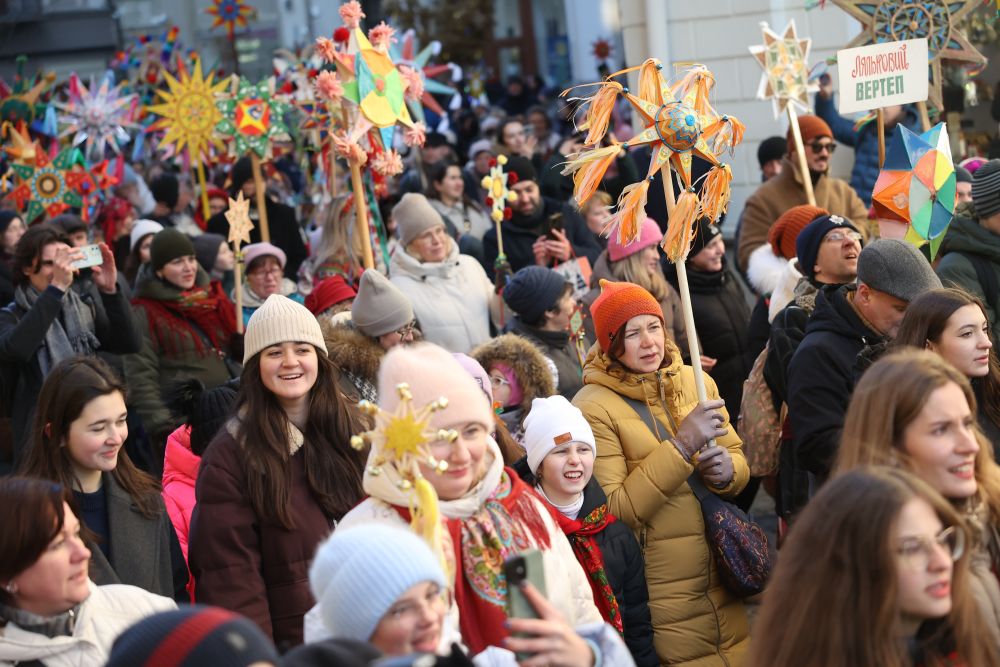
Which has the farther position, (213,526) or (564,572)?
(213,526)

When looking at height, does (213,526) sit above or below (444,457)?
below

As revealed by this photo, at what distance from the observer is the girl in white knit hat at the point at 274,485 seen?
4.37 meters

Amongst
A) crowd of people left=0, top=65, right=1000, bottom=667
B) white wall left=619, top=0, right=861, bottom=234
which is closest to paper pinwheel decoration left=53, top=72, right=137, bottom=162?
white wall left=619, top=0, right=861, bottom=234

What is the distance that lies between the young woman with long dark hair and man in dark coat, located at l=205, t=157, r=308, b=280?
601cm

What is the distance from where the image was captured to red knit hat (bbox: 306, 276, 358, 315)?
22.8ft

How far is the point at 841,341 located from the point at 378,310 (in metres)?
1.79

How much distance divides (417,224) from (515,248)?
1752 mm

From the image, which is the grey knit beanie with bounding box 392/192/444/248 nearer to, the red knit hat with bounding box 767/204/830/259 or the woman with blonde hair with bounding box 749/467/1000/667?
the red knit hat with bounding box 767/204/830/259

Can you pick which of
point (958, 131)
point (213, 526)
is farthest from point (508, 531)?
point (958, 131)

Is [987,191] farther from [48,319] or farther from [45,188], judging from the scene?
[45,188]

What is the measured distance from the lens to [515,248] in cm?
930

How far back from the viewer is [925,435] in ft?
12.1

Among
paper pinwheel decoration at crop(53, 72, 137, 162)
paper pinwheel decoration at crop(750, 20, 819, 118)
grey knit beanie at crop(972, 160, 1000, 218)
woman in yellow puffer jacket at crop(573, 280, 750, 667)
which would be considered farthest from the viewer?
paper pinwheel decoration at crop(53, 72, 137, 162)

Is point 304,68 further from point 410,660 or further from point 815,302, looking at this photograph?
point 410,660
